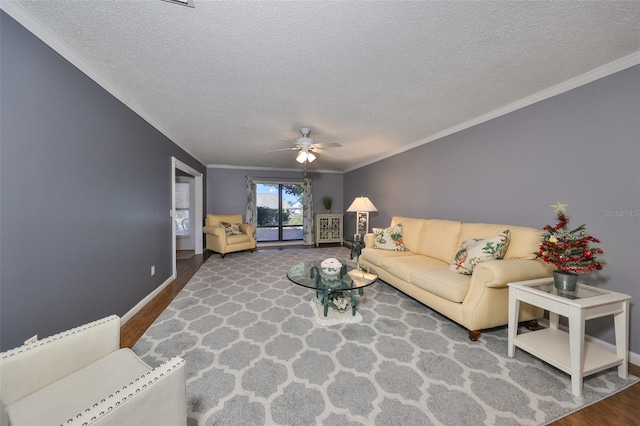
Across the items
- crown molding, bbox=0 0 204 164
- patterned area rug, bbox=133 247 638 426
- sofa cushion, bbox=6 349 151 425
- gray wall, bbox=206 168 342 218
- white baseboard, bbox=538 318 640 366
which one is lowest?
patterned area rug, bbox=133 247 638 426

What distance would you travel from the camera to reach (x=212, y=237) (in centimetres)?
544

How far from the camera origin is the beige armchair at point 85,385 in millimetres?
811

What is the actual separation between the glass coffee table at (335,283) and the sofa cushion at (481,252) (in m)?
0.90

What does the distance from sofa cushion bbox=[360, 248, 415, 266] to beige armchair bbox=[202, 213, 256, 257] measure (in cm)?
307

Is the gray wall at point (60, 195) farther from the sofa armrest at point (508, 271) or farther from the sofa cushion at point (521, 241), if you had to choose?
the sofa cushion at point (521, 241)

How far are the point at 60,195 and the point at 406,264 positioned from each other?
3249 mm

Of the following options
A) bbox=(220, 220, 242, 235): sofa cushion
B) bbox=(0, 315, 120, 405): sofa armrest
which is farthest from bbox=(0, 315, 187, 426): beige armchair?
bbox=(220, 220, 242, 235): sofa cushion

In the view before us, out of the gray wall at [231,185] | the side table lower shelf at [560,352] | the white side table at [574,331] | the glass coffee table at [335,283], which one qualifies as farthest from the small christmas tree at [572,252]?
the gray wall at [231,185]

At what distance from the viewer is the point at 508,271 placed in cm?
193

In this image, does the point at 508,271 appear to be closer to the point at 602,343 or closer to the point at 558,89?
the point at 602,343

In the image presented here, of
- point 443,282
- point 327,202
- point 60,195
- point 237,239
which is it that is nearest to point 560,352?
point 443,282

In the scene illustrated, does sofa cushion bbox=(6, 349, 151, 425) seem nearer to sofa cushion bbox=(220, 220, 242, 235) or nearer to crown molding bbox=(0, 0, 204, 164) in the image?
crown molding bbox=(0, 0, 204, 164)

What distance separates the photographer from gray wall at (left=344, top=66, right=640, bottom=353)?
1.85 m

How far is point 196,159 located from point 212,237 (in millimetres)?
1868
